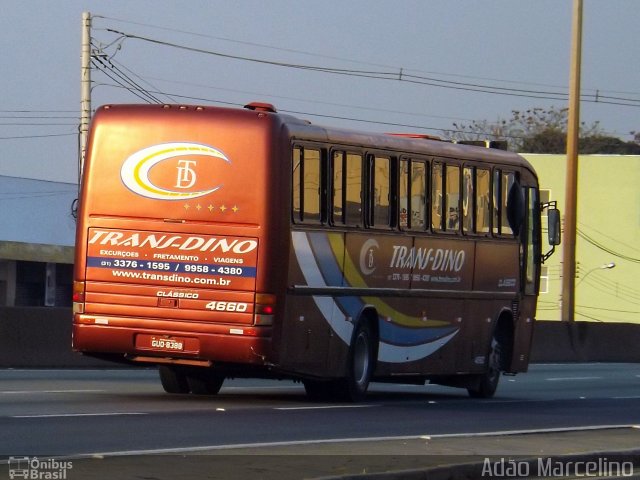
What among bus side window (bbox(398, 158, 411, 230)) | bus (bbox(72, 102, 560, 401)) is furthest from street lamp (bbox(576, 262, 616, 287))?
bus (bbox(72, 102, 560, 401))

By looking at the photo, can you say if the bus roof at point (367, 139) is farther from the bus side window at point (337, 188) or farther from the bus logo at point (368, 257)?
the bus logo at point (368, 257)

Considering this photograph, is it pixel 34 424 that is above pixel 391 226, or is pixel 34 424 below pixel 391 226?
below

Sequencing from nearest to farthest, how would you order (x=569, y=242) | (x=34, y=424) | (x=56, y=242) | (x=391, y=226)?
(x=34, y=424), (x=391, y=226), (x=569, y=242), (x=56, y=242)

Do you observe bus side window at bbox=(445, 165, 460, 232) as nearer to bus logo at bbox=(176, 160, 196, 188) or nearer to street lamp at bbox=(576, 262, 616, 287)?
bus logo at bbox=(176, 160, 196, 188)

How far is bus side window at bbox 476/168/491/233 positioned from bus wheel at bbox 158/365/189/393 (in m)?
5.09

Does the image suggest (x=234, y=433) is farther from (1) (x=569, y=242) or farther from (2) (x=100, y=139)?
(1) (x=569, y=242)

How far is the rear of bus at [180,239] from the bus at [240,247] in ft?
0.05

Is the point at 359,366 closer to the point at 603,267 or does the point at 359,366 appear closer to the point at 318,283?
the point at 318,283

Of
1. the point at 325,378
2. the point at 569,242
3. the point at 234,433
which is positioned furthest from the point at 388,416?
the point at 569,242

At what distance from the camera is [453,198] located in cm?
2092

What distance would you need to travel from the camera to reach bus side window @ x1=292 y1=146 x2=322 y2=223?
17531mm

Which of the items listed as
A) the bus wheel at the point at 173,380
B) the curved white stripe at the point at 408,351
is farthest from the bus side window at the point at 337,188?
the bus wheel at the point at 173,380

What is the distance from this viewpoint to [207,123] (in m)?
17.3

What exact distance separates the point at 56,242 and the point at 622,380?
29.6 meters
